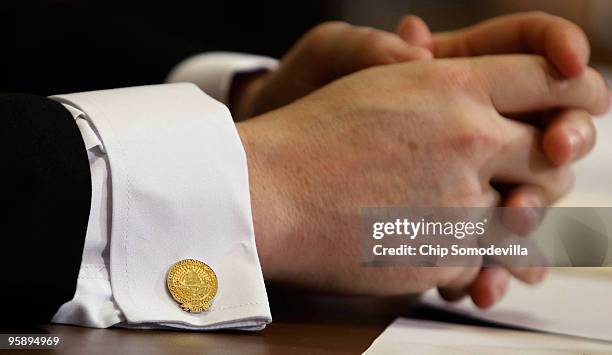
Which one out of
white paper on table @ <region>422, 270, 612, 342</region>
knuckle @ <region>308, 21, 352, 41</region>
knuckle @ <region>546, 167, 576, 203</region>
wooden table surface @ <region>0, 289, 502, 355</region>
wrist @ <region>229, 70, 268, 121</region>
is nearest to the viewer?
wooden table surface @ <region>0, 289, 502, 355</region>

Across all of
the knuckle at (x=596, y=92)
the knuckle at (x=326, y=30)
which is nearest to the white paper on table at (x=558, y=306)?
the knuckle at (x=596, y=92)

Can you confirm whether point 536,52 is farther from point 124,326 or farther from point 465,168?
point 124,326

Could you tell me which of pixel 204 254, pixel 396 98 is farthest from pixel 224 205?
pixel 396 98

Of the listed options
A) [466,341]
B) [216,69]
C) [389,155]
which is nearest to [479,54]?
[389,155]

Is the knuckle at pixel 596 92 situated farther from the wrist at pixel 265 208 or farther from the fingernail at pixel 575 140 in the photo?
the wrist at pixel 265 208

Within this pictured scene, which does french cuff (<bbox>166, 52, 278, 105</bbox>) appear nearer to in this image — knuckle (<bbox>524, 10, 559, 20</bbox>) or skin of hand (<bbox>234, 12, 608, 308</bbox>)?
skin of hand (<bbox>234, 12, 608, 308</bbox>)

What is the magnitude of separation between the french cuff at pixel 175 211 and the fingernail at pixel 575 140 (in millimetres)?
255

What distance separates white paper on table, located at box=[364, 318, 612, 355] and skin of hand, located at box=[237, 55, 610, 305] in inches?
1.9

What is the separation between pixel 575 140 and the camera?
595mm

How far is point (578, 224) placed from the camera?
549 mm

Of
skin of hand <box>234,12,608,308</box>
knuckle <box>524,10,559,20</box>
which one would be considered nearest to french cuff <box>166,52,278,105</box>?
skin of hand <box>234,12,608,308</box>

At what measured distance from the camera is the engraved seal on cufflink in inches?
17.3

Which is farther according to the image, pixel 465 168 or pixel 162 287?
pixel 465 168

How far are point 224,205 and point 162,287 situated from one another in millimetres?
55
